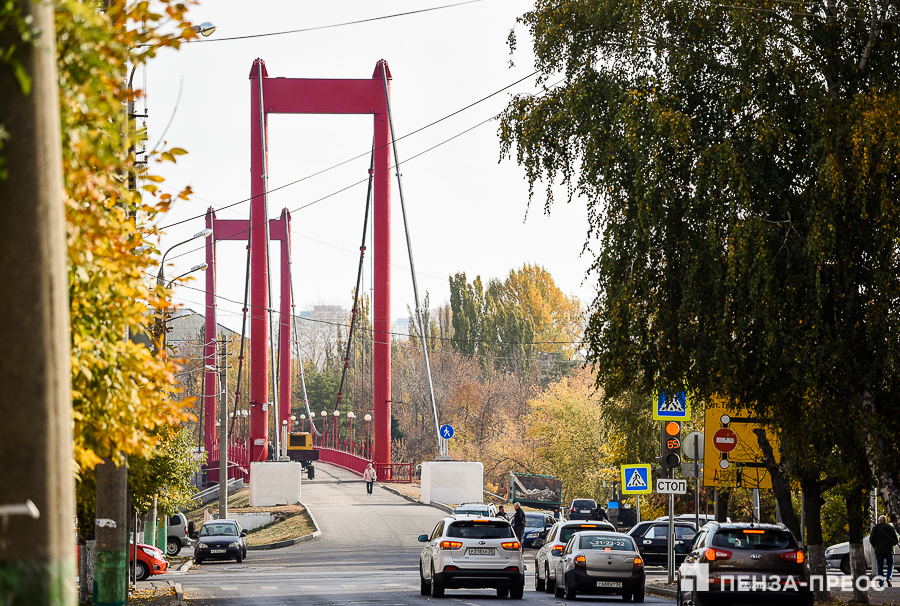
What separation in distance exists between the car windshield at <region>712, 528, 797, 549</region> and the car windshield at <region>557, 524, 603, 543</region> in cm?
716

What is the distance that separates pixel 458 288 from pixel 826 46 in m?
89.7

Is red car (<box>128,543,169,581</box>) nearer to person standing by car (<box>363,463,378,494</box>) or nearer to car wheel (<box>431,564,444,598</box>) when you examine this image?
car wheel (<box>431,564,444,598</box>)

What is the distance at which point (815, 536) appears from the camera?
71.7ft

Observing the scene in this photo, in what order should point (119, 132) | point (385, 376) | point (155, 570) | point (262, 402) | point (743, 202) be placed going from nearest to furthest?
1. point (119, 132)
2. point (743, 202)
3. point (155, 570)
4. point (385, 376)
5. point (262, 402)

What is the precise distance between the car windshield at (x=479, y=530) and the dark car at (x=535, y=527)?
65.4 ft

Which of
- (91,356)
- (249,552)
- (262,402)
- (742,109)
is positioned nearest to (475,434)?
(262,402)

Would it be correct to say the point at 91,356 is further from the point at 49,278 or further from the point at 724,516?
the point at 724,516

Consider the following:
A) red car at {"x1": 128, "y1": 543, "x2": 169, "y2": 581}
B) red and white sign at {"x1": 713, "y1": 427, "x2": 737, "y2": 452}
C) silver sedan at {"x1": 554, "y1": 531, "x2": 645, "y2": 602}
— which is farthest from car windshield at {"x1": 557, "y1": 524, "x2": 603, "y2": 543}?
red car at {"x1": 128, "y1": 543, "x2": 169, "y2": 581}

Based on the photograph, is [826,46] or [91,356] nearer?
[91,356]

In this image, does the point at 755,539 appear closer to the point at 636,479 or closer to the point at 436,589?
the point at 436,589

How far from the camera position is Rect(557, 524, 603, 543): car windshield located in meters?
24.7

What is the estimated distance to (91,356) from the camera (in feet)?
22.1

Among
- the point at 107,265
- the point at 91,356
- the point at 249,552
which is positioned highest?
the point at 107,265

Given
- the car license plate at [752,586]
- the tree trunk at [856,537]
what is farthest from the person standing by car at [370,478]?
the car license plate at [752,586]
